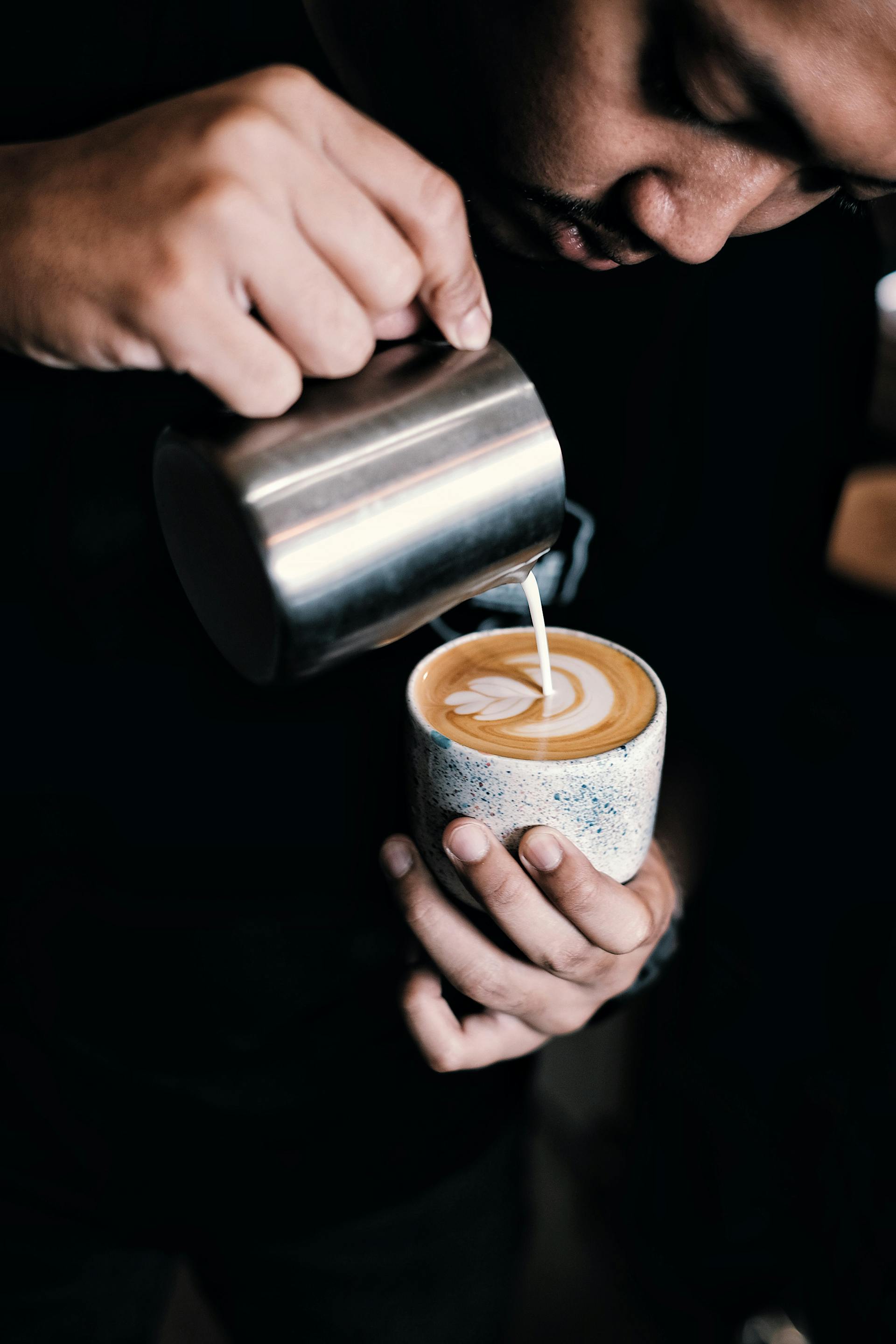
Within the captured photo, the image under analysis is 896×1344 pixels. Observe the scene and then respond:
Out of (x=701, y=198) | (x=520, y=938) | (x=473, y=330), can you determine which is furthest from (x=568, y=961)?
(x=701, y=198)

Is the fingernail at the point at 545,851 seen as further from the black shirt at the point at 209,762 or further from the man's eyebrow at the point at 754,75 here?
the man's eyebrow at the point at 754,75

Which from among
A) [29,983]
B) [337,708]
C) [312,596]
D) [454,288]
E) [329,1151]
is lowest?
[329,1151]

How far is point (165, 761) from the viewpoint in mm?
1053

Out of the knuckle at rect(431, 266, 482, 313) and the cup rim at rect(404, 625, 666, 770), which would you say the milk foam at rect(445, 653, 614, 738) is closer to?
the cup rim at rect(404, 625, 666, 770)

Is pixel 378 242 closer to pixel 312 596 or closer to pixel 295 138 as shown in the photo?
pixel 295 138

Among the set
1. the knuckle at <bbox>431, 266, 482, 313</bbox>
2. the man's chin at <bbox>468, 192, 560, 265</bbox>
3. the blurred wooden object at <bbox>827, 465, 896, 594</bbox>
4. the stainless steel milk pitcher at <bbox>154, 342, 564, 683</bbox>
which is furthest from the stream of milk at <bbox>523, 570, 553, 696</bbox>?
the blurred wooden object at <bbox>827, 465, 896, 594</bbox>

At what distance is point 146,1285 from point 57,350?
Answer: 1.18 meters

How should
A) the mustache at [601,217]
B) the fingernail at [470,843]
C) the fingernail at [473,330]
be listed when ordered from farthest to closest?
the mustache at [601,217] → the fingernail at [470,843] → the fingernail at [473,330]

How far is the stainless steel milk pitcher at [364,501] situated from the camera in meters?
0.60

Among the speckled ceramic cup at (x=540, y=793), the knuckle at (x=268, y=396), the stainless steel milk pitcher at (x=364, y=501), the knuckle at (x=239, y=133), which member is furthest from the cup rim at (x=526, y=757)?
the knuckle at (x=239, y=133)

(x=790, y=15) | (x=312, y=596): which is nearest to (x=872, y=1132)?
(x=312, y=596)

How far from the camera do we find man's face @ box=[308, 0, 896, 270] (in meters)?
0.64

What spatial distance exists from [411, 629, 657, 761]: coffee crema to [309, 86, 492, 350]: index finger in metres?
0.34

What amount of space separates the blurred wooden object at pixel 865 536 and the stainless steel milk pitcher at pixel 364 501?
1015 mm
